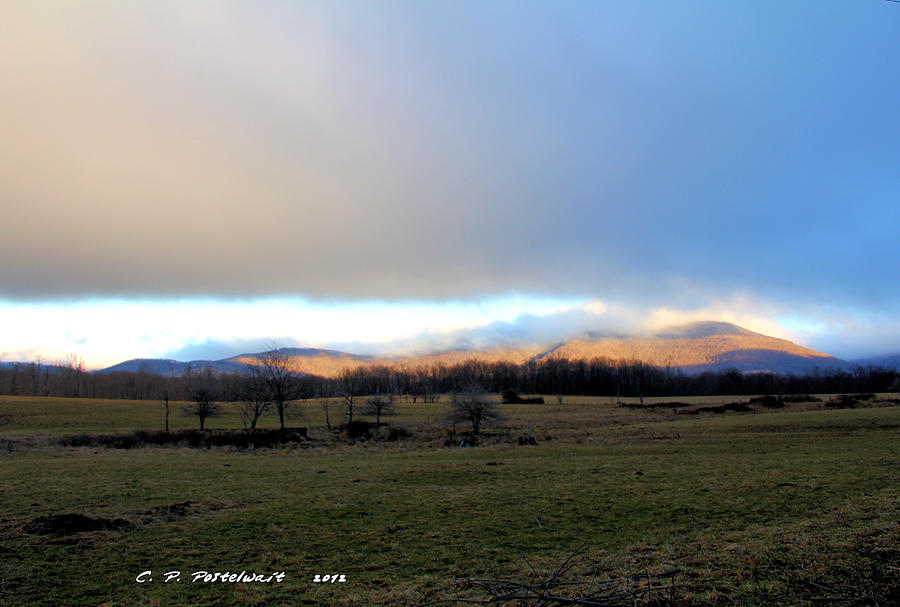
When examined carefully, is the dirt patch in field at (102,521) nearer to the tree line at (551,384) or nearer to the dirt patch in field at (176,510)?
the dirt patch in field at (176,510)

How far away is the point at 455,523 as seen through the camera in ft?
45.5

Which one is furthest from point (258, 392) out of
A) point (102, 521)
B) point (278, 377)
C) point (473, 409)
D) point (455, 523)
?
point (455, 523)

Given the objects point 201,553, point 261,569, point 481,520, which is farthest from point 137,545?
point 481,520

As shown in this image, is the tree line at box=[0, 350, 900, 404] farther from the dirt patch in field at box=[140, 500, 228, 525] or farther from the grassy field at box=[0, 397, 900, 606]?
the dirt patch in field at box=[140, 500, 228, 525]

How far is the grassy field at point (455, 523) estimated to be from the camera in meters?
8.17

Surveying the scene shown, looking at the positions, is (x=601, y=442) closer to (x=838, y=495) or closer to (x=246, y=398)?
(x=838, y=495)

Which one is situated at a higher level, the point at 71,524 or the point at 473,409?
the point at 71,524

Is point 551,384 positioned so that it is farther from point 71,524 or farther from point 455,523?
point 71,524

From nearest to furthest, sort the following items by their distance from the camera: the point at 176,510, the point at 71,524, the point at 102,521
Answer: the point at 71,524, the point at 102,521, the point at 176,510

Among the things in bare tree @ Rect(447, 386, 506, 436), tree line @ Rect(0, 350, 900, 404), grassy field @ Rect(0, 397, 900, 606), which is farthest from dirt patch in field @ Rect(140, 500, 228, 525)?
tree line @ Rect(0, 350, 900, 404)

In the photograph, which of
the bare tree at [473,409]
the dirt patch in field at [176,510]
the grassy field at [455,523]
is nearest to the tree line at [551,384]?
the bare tree at [473,409]

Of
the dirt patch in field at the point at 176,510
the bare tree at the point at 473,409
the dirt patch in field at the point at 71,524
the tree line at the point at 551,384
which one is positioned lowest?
the tree line at the point at 551,384

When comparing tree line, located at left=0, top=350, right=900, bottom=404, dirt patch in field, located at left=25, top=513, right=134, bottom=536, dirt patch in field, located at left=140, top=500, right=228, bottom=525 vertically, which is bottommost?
tree line, located at left=0, top=350, right=900, bottom=404

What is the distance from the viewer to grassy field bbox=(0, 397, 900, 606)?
26.8 ft
